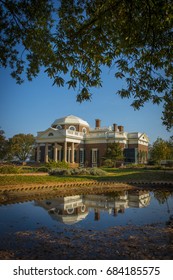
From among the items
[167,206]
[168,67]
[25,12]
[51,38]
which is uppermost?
[25,12]

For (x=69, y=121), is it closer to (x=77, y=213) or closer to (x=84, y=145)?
(x=84, y=145)

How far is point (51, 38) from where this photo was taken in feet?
21.2

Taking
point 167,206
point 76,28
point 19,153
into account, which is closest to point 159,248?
point 76,28

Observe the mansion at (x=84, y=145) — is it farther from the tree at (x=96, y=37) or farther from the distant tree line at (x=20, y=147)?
the tree at (x=96, y=37)

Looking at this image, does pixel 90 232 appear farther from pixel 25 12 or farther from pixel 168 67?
pixel 25 12

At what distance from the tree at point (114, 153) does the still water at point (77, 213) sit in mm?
26393

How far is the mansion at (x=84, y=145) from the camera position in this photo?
43812mm

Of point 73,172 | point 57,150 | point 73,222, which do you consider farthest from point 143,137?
point 73,222

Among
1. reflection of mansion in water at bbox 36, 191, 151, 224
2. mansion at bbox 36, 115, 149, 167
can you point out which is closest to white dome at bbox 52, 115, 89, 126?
mansion at bbox 36, 115, 149, 167

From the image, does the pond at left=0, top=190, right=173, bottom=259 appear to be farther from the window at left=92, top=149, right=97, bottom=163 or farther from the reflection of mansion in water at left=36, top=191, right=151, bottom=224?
the window at left=92, top=149, right=97, bottom=163

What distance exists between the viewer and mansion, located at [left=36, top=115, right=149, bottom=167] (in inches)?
1725

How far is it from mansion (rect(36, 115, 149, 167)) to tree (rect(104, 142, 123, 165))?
305cm

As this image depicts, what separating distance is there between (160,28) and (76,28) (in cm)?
213

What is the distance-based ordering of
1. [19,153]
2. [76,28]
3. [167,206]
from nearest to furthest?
1. [76,28]
2. [167,206]
3. [19,153]
